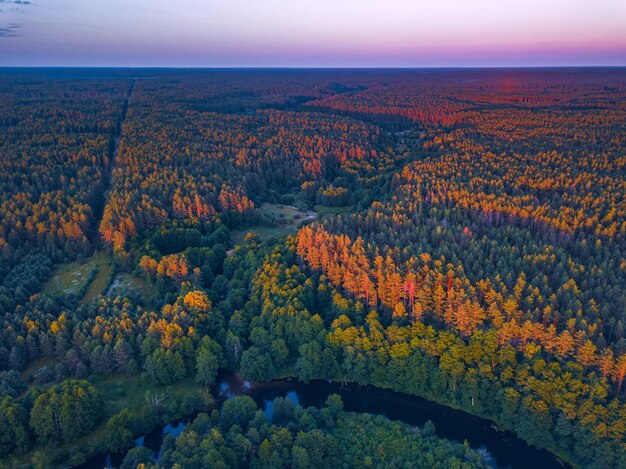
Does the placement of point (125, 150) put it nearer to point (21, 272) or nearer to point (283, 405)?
point (21, 272)

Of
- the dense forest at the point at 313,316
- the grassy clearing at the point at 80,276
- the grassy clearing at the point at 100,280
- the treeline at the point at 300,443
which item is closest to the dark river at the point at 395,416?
the dense forest at the point at 313,316

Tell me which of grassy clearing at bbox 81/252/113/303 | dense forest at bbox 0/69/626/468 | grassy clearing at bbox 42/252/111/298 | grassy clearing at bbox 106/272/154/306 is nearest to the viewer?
dense forest at bbox 0/69/626/468

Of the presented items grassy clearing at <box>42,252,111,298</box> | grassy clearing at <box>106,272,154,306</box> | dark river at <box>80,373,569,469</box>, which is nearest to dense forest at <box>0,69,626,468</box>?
grassy clearing at <box>42,252,111,298</box>

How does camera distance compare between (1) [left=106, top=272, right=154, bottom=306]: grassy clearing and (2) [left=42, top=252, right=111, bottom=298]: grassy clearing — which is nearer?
(1) [left=106, top=272, right=154, bottom=306]: grassy clearing

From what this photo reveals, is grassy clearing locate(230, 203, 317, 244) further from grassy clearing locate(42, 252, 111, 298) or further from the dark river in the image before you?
the dark river

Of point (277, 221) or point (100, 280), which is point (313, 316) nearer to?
point (100, 280)

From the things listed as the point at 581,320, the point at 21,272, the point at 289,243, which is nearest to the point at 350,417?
the point at 581,320

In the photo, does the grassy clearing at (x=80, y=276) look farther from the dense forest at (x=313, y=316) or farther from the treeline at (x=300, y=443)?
the treeline at (x=300, y=443)

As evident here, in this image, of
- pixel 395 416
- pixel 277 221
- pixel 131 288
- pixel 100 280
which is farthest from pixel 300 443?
pixel 277 221
